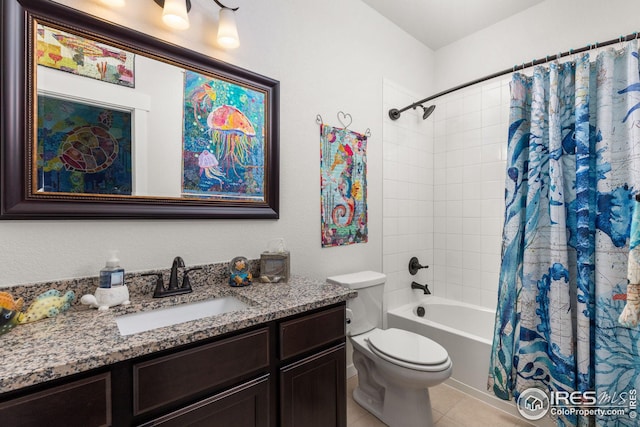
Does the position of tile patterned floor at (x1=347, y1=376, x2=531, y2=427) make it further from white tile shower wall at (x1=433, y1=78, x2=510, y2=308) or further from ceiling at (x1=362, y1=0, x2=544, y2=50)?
ceiling at (x1=362, y1=0, x2=544, y2=50)

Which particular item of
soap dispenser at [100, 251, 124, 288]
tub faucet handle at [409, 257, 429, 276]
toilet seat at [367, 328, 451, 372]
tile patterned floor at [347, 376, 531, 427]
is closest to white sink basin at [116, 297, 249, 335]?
soap dispenser at [100, 251, 124, 288]

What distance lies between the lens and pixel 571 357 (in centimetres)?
152

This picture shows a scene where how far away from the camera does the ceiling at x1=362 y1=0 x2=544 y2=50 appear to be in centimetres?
221

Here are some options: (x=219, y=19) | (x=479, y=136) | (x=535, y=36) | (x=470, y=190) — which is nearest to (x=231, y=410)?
(x=219, y=19)

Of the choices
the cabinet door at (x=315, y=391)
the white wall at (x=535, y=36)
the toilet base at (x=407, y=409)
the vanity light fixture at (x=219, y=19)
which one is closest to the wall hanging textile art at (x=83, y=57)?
the vanity light fixture at (x=219, y=19)

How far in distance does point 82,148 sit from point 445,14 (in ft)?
8.61

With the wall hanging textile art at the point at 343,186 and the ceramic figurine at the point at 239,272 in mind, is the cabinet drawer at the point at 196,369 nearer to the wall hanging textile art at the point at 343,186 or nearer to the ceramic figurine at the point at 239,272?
the ceramic figurine at the point at 239,272

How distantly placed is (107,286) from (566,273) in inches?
84.7

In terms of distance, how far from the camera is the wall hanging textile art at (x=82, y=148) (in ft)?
3.53

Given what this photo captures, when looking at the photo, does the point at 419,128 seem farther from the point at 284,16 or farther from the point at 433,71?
the point at 284,16

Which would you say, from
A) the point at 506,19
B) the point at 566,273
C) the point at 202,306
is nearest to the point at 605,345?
the point at 566,273

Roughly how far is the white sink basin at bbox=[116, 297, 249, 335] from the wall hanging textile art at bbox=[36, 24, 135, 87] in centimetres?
95

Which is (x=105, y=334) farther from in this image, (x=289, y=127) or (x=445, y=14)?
(x=445, y=14)

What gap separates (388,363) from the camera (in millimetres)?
1589
